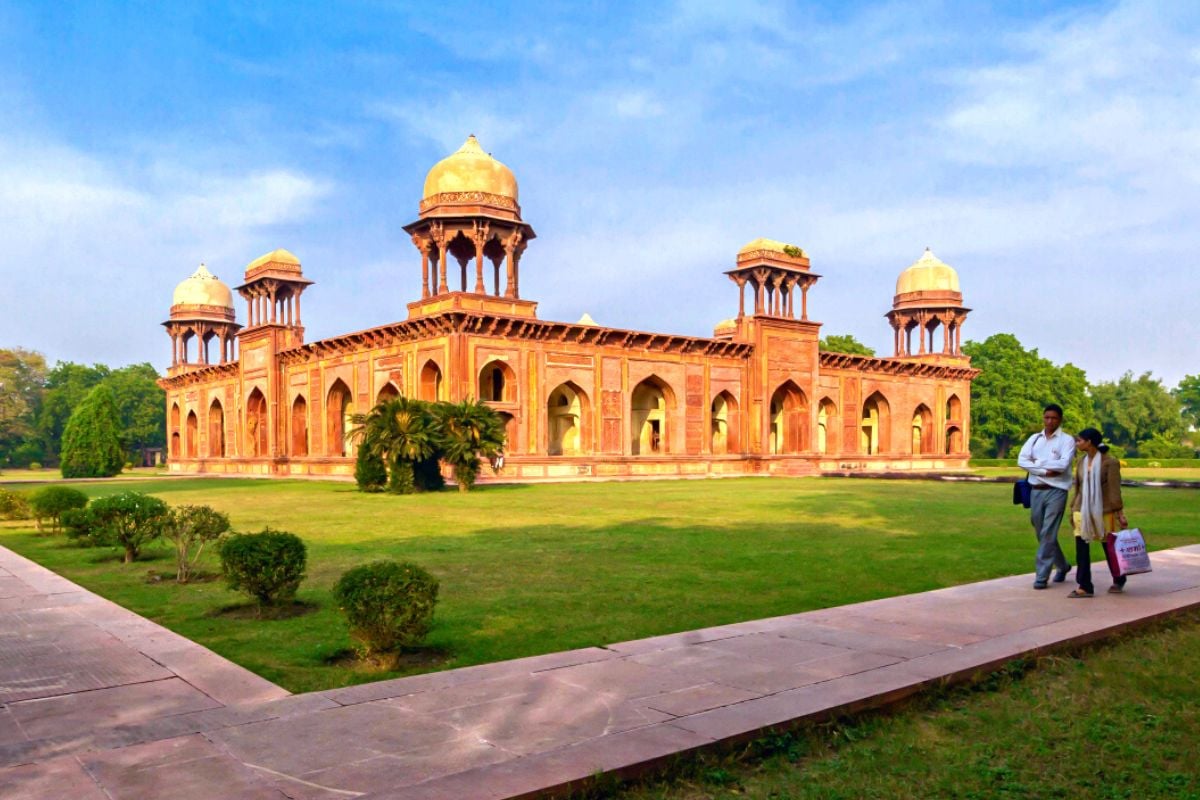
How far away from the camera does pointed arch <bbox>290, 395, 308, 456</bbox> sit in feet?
125

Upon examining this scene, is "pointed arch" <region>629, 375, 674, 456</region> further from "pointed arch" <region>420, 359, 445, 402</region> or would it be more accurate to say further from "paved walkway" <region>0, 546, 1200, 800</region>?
"paved walkway" <region>0, 546, 1200, 800</region>

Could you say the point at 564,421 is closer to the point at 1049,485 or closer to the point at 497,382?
the point at 497,382

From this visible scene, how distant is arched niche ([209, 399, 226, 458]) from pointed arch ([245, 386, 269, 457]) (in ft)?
20.5

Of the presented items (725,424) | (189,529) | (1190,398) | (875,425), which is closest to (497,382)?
(725,424)

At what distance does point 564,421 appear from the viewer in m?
35.2

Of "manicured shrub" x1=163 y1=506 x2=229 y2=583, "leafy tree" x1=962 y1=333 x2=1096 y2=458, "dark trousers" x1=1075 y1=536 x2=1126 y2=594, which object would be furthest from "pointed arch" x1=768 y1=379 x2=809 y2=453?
"manicured shrub" x1=163 y1=506 x2=229 y2=583

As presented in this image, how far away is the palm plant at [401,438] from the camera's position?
2164 centimetres

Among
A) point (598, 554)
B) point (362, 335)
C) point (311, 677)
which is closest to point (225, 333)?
point (362, 335)

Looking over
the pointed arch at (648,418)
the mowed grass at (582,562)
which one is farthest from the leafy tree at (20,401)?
the mowed grass at (582,562)

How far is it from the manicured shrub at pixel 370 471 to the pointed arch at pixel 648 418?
47.9 ft

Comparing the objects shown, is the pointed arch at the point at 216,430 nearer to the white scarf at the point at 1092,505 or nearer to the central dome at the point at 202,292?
the central dome at the point at 202,292

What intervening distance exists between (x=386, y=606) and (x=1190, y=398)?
94.3 m

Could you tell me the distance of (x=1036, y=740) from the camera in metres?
4.00

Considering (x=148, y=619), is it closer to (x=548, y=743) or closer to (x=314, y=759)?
(x=314, y=759)
